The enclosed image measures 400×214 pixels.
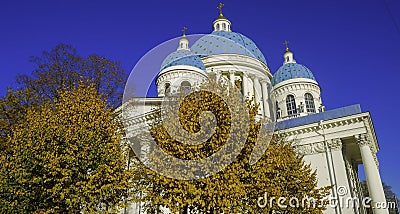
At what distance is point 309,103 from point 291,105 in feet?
7.11

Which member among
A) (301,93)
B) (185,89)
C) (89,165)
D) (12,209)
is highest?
(301,93)

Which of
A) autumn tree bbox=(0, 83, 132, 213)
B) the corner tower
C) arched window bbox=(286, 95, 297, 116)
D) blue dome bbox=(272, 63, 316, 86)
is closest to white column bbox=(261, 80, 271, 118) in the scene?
A: the corner tower

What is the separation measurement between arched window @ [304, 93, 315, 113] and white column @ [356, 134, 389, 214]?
12.9 meters

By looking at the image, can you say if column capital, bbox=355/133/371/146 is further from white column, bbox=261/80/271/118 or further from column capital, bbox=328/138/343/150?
white column, bbox=261/80/271/118

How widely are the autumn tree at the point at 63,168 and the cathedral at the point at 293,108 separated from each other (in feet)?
14.0

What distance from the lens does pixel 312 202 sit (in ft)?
48.8

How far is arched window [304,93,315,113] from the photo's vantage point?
123 feet

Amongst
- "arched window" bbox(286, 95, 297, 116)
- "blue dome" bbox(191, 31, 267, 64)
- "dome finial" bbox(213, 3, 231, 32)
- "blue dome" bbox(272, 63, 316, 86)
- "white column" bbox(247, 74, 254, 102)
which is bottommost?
"arched window" bbox(286, 95, 297, 116)

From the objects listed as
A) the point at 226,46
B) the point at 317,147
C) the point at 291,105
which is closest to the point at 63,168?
the point at 317,147

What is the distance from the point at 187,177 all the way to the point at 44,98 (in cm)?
1328

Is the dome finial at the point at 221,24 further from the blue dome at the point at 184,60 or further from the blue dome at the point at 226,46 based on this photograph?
the blue dome at the point at 184,60

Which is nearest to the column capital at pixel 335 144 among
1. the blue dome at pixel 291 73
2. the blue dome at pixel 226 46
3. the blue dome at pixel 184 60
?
the blue dome at pixel 291 73

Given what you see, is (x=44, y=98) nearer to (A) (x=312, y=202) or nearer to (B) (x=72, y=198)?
(B) (x=72, y=198)

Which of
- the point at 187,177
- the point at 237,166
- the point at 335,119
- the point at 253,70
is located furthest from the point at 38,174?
the point at 253,70
